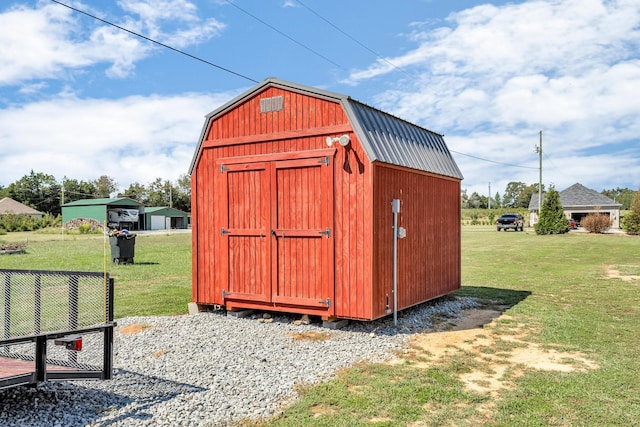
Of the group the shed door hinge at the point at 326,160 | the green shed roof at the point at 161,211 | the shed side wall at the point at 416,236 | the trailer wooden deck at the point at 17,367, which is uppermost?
the green shed roof at the point at 161,211

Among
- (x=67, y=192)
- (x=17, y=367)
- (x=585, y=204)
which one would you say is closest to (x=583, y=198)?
(x=585, y=204)

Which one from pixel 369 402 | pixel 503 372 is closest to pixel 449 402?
pixel 369 402

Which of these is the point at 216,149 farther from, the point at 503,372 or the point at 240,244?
the point at 503,372

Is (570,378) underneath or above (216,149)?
underneath

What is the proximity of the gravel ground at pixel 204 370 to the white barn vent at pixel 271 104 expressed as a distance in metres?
3.31

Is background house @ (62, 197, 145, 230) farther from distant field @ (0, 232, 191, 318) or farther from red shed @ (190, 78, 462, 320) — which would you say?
red shed @ (190, 78, 462, 320)

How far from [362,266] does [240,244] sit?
2.17m

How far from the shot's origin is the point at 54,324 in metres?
5.00

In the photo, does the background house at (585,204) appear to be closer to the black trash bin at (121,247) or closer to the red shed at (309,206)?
the black trash bin at (121,247)

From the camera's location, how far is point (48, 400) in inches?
172

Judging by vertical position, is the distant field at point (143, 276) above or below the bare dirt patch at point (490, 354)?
above

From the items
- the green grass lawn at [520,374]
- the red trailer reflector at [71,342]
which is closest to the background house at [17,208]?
the green grass lawn at [520,374]

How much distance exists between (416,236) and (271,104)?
323cm

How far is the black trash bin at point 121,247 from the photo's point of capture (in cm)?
1568
